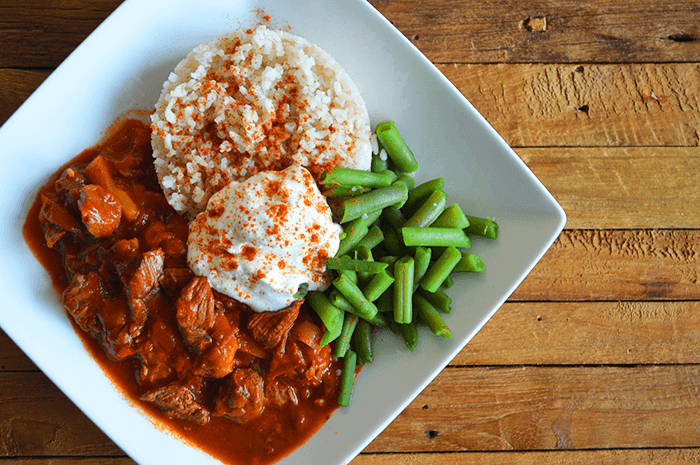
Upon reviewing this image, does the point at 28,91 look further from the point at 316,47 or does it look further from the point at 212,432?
the point at 212,432

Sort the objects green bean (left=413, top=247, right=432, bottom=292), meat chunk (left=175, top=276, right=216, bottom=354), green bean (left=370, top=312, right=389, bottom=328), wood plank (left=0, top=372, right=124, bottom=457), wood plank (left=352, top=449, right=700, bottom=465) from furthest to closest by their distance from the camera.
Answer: wood plank (left=352, top=449, right=700, bottom=465)
wood plank (left=0, top=372, right=124, bottom=457)
green bean (left=370, top=312, right=389, bottom=328)
green bean (left=413, top=247, right=432, bottom=292)
meat chunk (left=175, top=276, right=216, bottom=354)

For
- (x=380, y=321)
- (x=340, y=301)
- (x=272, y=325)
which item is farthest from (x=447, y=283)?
(x=272, y=325)

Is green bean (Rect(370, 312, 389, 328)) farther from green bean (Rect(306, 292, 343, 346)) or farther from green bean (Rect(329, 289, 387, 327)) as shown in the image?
green bean (Rect(306, 292, 343, 346))

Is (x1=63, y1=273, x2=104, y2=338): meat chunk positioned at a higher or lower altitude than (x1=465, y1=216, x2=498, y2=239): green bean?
higher

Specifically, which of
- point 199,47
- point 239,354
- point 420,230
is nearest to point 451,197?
point 420,230

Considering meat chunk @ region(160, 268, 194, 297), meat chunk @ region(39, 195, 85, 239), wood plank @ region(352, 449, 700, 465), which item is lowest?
wood plank @ region(352, 449, 700, 465)

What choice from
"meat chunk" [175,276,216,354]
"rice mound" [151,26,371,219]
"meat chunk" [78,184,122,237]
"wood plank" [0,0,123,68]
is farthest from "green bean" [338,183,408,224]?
"wood plank" [0,0,123,68]

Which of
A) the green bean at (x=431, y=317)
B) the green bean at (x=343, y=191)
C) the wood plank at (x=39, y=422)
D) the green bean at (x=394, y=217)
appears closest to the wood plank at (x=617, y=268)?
the green bean at (x=431, y=317)
